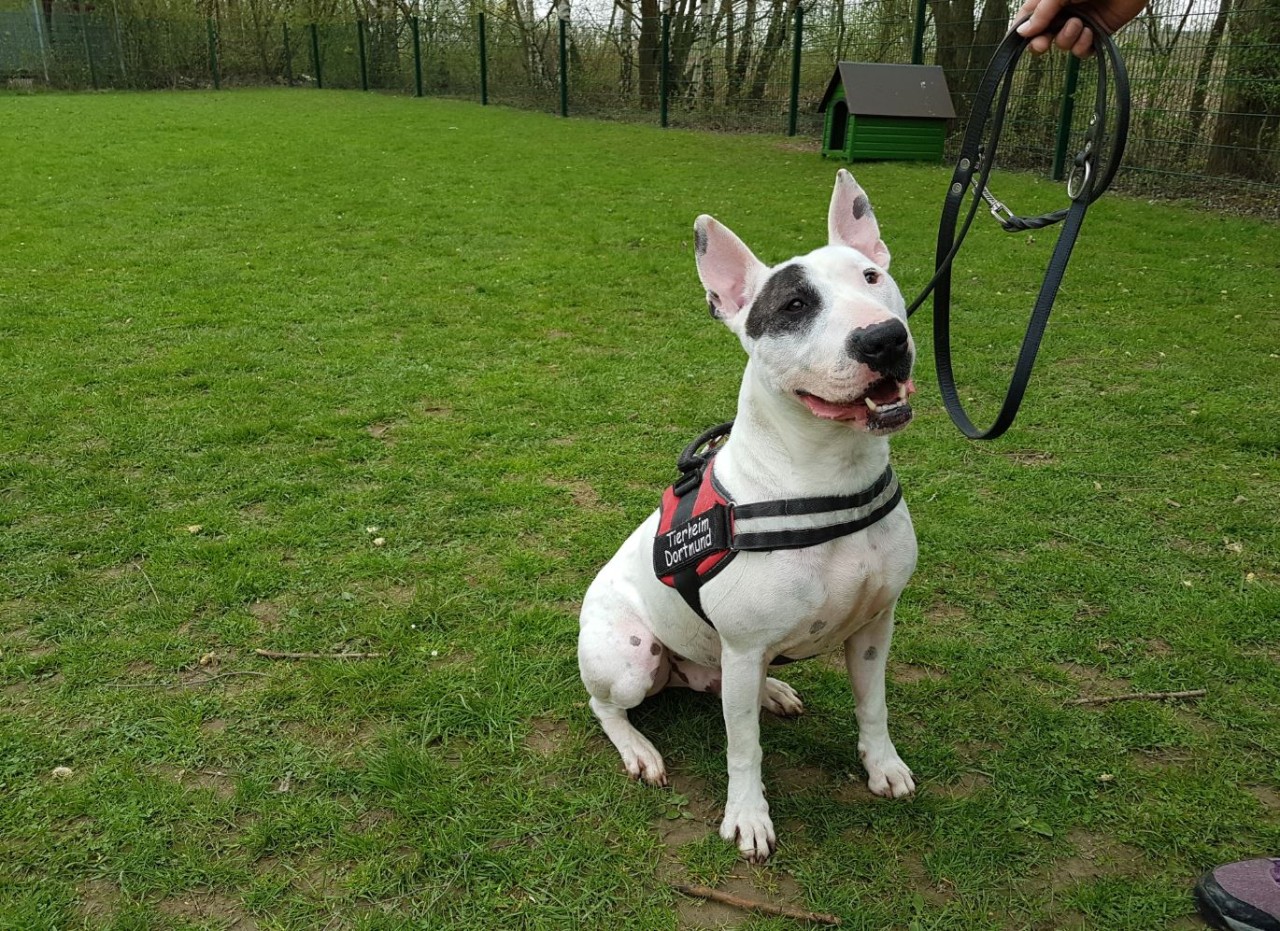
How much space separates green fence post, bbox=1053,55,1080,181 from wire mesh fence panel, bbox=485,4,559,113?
1533cm

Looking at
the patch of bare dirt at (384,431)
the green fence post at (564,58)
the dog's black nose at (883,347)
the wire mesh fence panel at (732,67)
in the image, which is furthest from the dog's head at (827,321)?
the green fence post at (564,58)

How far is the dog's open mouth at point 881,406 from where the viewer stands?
2137 mm

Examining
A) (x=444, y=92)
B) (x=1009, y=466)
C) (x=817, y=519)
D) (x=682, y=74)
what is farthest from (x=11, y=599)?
(x=444, y=92)

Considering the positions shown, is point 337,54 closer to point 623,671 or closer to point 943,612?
point 943,612

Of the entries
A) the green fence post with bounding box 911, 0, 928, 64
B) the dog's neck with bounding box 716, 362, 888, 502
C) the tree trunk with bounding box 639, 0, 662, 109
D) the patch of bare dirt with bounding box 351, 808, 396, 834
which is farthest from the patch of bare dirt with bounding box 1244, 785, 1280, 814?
the tree trunk with bounding box 639, 0, 662, 109

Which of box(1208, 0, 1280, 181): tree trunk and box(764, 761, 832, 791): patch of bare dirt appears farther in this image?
box(1208, 0, 1280, 181): tree trunk

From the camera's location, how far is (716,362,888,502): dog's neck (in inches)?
91.9

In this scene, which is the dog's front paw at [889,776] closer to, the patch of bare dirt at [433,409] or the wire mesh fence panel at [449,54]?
the patch of bare dirt at [433,409]

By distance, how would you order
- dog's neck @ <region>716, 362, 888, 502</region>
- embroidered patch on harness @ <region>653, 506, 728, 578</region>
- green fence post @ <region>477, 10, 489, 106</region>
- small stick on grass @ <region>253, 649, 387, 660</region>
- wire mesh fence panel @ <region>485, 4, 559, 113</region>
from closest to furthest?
dog's neck @ <region>716, 362, 888, 502</region> < embroidered patch on harness @ <region>653, 506, 728, 578</region> < small stick on grass @ <region>253, 649, 387, 660</region> < green fence post @ <region>477, 10, 489, 106</region> < wire mesh fence panel @ <region>485, 4, 559, 113</region>

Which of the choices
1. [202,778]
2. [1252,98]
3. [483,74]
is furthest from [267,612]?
[483,74]

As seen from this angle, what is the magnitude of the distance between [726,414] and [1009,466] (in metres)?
1.62

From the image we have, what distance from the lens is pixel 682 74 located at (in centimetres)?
2152

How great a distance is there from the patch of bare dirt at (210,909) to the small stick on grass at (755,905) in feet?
3.67

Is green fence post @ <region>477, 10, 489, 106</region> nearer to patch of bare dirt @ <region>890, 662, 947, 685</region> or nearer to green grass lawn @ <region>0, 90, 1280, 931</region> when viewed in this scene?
green grass lawn @ <region>0, 90, 1280, 931</region>
